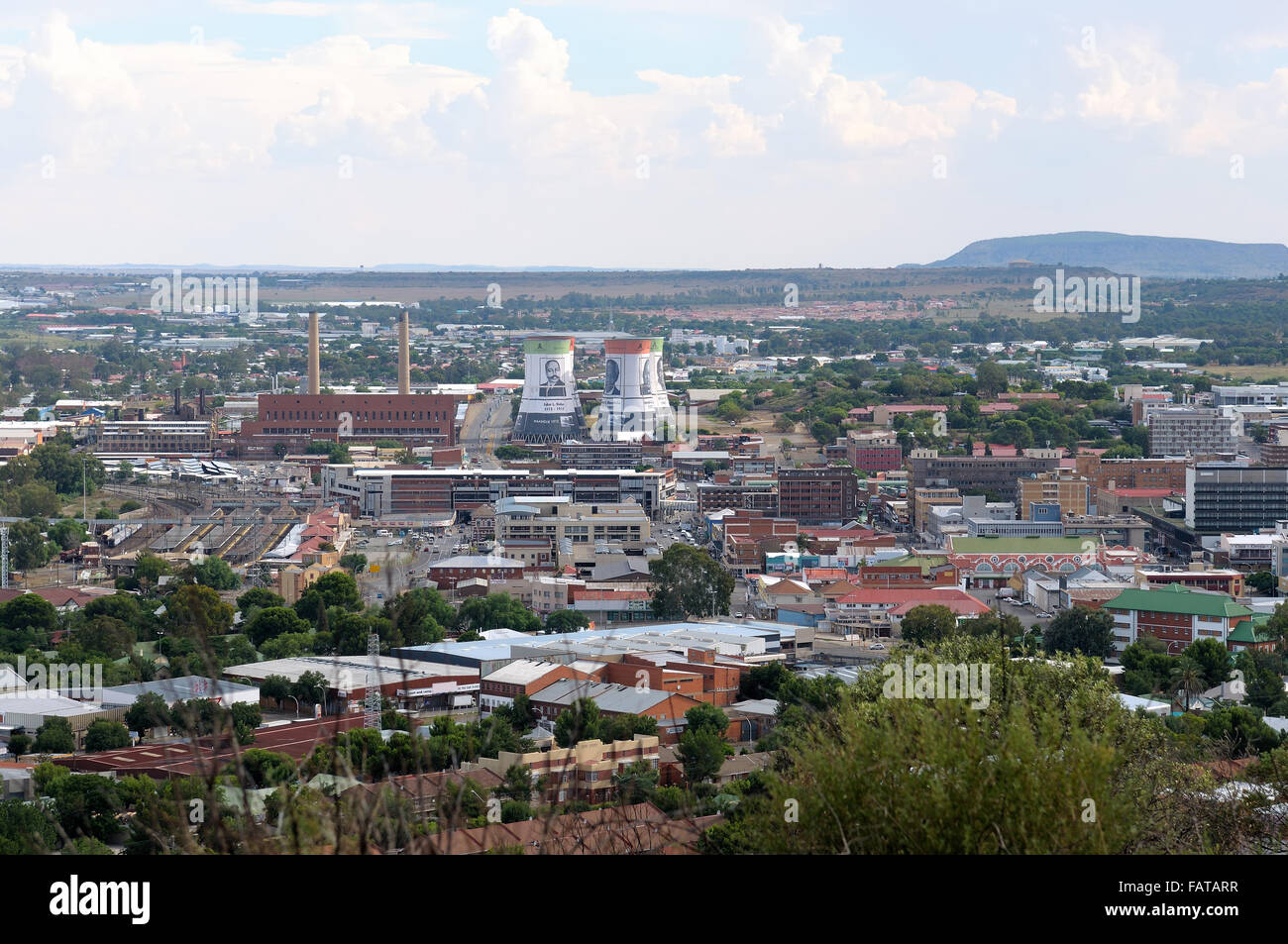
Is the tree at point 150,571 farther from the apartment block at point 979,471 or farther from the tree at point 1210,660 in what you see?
the apartment block at point 979,471

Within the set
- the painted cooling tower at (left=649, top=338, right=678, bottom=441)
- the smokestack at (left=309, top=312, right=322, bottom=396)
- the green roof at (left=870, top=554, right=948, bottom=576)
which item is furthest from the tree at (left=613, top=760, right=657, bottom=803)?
the smokestack at (left=309, top=312, right=322, bottom=396)

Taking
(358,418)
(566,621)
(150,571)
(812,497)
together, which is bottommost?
(566,621)

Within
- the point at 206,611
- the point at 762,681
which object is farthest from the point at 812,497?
the point at 206,611

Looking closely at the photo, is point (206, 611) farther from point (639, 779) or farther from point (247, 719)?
point (639, 779)

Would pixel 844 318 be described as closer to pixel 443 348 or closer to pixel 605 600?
pixel 443 348

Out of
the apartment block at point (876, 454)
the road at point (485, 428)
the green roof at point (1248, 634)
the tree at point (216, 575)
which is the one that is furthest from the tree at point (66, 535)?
the green roof at point (1248, 634)

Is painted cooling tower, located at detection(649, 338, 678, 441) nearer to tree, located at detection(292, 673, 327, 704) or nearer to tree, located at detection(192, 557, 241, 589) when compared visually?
tree, located at detection(192, 557, 241, 589)
